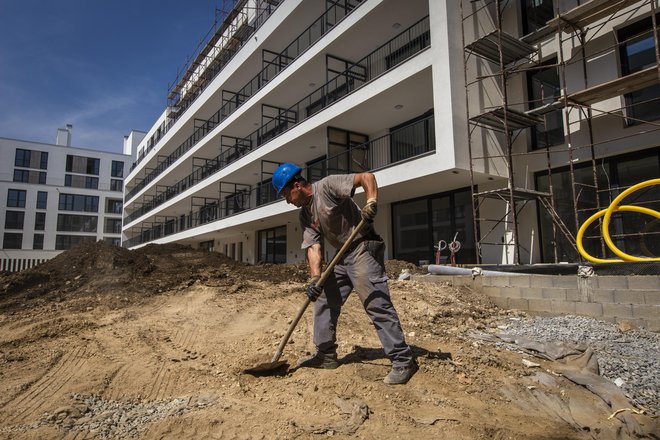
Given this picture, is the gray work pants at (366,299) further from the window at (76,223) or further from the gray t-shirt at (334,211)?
the window at (76,223)

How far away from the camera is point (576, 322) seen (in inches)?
216

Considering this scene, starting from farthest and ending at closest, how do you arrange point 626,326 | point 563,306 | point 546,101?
point 546,101
point 563,306
point 626,326

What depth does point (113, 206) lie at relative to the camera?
5638cm

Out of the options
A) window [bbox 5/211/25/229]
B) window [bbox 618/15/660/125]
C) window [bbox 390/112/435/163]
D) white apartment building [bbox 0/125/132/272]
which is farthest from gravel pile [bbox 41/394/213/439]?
window [bbox 5/211/25/229]

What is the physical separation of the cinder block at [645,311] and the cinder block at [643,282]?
24cm

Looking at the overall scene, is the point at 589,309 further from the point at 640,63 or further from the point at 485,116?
the point at 640,63

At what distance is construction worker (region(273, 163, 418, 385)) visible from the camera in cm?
357

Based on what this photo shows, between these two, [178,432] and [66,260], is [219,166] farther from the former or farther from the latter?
[178,432]

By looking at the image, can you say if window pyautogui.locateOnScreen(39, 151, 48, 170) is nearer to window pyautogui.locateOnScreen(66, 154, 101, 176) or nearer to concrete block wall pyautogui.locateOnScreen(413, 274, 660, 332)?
window pyautogui.locateOnScreen(66, 154, 101, 176)

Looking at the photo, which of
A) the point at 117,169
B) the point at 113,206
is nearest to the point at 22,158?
the point at 117,169

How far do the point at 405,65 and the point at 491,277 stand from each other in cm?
632

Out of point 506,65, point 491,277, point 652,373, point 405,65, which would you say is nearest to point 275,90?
point 405,65

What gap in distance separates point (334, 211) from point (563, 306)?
413cm

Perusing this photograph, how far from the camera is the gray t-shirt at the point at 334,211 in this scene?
3770mm
